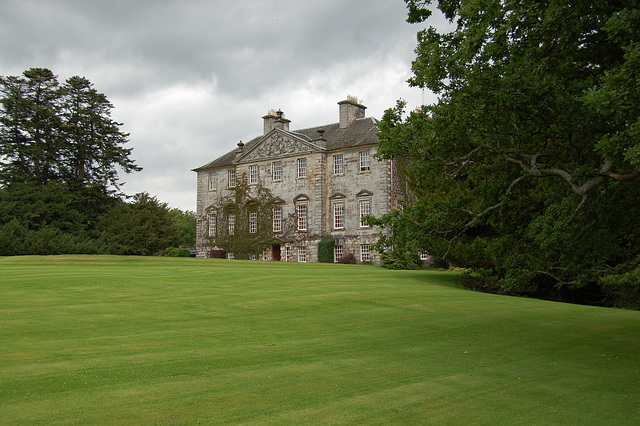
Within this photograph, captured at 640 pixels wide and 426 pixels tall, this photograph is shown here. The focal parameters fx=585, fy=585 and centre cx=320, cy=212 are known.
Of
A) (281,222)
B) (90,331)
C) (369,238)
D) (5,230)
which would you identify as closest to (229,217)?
(281,222)

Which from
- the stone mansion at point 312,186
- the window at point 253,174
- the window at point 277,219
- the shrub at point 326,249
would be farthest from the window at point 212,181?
the shrub at point 326,249

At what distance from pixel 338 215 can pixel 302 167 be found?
18.0 feet

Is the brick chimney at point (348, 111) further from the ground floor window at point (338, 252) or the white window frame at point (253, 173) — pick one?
the ground floor window at point (338, 252)

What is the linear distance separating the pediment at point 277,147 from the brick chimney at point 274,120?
302 centimetres

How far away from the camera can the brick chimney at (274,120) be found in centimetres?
5563

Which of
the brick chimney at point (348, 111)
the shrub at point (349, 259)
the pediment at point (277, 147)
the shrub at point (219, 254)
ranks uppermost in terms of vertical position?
the brick chimney at point (348, 111)

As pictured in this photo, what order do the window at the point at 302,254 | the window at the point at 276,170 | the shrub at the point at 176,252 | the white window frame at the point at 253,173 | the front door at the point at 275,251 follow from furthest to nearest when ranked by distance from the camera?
the white window frame at the point at 253,173 → the window at the point at 276,170 → the front door at the point at 275,251 → the window at the point at 302,254 → the shrub at the point at 176,252

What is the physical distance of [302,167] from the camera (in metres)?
51.1

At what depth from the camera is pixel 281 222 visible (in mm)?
52219

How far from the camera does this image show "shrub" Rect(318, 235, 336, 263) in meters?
48.5

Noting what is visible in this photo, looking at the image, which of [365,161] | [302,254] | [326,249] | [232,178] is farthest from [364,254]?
[232,178]

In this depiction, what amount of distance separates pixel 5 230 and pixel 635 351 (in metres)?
45.2

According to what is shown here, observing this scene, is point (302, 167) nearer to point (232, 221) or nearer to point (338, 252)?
point (338, 252)

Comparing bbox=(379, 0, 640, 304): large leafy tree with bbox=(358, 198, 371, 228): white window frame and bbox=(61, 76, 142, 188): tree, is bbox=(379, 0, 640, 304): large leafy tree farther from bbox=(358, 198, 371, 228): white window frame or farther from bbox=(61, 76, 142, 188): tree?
bbox=(61, 76, 142, 188): tree
